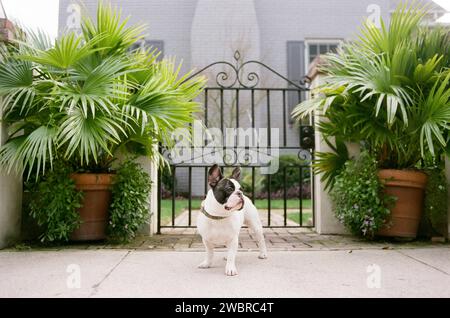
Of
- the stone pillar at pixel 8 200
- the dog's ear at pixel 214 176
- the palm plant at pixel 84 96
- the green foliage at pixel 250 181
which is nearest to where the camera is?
the dog's ear at pixel 214 176

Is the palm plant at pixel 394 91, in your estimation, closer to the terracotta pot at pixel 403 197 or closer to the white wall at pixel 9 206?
the terracotta pot at pixel 403 197

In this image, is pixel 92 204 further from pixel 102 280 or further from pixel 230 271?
pixel 230 271

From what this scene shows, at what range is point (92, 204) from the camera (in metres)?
3.58

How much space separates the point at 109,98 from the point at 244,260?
1747 millimetres

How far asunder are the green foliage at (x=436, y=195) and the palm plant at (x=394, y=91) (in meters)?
0.21

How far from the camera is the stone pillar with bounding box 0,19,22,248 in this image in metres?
3.47

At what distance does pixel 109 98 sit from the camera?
11.0 feet

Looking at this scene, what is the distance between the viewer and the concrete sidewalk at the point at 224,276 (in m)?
2.13

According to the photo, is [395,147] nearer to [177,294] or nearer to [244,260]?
[244,260]

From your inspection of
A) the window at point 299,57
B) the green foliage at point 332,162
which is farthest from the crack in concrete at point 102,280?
the window at point 299,57

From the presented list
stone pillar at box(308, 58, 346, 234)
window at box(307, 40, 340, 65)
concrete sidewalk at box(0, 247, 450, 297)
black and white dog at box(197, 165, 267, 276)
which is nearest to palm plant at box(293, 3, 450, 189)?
stone pillar at box(308, 58, 346, 234)

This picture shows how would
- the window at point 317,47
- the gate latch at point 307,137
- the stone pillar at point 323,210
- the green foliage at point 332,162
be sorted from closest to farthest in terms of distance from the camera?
the green foliage at point 332,162 < the stone pillar at point 323,210 < the gate latch at point 307,137 < the window at point 317,47

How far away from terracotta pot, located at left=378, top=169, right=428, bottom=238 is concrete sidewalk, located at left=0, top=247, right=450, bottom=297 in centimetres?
35
